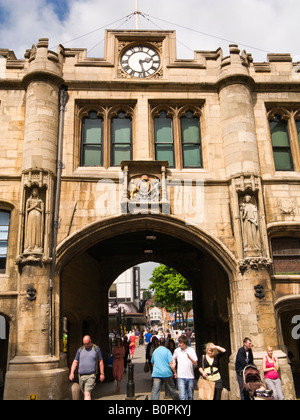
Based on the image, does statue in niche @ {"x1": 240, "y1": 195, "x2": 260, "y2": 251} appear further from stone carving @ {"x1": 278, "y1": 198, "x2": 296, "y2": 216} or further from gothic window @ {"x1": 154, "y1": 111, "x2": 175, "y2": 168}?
gothic window @ {"x1": 154, "y1": 111, "x2": 175, "y2": 168}

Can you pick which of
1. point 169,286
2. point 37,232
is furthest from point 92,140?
point 169,286

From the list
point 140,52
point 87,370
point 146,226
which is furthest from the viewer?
point 140,52

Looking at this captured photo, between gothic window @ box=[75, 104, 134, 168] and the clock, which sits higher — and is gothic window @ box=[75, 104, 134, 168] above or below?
below

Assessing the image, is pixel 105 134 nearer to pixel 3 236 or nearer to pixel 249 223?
pixel 3 236

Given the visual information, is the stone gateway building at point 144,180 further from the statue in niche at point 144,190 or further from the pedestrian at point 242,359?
the pedestrian at point 242,359

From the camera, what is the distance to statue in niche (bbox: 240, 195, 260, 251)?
11.4m

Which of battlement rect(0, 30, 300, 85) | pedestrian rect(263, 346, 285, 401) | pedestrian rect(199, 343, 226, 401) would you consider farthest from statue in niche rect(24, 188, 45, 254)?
pedestrian rect(263, 346, 285, 401)

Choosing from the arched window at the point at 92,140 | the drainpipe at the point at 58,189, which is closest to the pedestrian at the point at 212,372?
the drainpipe at the point at 58,189

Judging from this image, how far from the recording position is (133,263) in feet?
68.3

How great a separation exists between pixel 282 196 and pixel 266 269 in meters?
2.65

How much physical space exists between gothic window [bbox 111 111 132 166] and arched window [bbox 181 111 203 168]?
193 centimetres

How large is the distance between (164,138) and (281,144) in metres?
4.16

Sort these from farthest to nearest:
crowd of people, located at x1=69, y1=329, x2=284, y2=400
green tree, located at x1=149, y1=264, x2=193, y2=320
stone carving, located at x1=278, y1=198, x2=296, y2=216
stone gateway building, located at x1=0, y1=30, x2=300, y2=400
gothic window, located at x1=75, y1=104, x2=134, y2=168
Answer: green tree, located at x1=149, y1=264, x2=193, y2=320, gothic window, located at x1=75, y1=104, x2=134, y2=168, stone carving, located at x1=278, y1=198, x2=296, y2=216, stone gateway building, located at x1=0, y1=30, x2=300, y2=400, crowd of people, located at x1=69, y1=329, x2=284, y2=400
